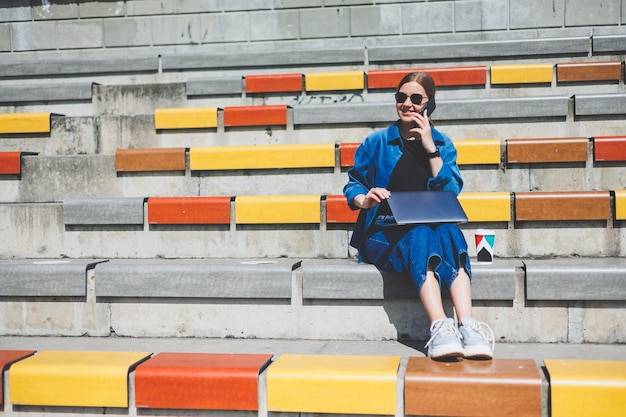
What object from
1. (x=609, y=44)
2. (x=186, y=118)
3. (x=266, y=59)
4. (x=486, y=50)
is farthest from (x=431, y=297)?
(x=266, y=59)

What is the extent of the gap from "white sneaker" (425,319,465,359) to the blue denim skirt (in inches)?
7.2

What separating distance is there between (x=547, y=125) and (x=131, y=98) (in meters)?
2.65

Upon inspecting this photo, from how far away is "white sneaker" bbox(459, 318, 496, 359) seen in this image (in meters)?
2.10

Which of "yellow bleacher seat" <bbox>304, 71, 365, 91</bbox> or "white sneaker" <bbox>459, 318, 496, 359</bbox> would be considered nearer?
"white sneaker" <bbox>459, 318, 496, 359</bbox>

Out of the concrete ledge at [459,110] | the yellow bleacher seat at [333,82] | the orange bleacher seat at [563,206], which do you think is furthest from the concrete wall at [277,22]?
the orange bleacher seat at [563,206]

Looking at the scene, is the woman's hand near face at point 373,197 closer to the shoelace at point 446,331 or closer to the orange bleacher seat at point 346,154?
the shoelace at point 446,331

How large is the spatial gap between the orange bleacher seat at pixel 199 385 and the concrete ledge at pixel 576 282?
101 centimetres

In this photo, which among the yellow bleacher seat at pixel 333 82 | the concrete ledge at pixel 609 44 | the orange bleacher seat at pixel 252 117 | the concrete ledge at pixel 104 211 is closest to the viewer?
the concrete ledge at pixel 104 211

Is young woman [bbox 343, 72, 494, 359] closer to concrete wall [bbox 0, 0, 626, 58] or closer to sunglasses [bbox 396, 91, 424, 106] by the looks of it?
sunglasses [bbox 396, 91, 424, 106]

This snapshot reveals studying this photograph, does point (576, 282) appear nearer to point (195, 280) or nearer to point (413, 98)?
point (413, 98)

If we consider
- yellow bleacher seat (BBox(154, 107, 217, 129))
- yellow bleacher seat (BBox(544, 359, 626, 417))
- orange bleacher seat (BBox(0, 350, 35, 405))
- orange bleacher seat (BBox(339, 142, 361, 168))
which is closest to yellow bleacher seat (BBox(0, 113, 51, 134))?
yellow bleacher seat (BBox(154, 107, 217, 129))

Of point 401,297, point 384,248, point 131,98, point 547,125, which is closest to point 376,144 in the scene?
point 384,248

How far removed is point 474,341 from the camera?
2.12m

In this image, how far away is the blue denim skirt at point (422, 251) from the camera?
2.32 m
